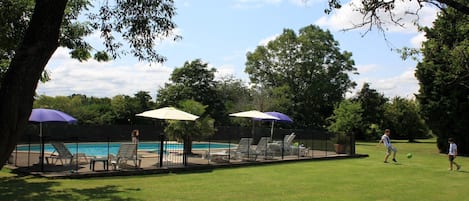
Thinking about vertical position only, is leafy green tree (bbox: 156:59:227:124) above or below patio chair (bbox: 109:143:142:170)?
above

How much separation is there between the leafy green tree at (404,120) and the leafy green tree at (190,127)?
1308 inches

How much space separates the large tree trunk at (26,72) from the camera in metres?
3.96

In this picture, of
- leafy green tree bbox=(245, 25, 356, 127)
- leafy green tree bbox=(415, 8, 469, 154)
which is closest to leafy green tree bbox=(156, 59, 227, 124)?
leafy green tree bbox=(245, 25, 356, 127)

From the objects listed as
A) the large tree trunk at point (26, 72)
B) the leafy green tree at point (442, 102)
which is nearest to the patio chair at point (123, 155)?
the large tree trunk at point (26, 72)

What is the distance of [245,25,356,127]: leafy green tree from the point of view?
2240 inches

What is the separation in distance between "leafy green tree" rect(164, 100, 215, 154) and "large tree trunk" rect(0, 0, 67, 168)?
51.3 ft

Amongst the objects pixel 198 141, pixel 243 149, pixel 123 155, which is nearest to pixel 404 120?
pixel 198 141

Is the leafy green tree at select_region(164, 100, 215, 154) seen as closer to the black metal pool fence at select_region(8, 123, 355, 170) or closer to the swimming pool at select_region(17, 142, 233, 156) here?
the black metal pool fence at select_region(8, 123, 355, 170)

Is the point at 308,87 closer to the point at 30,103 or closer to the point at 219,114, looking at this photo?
the point at 219,114

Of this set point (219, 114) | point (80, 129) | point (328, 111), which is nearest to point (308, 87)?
point (328, 111)

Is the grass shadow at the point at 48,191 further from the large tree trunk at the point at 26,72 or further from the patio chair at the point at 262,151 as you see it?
the patio chair at the point at 262,151

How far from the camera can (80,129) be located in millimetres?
29703

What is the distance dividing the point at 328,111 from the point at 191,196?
46702 mm

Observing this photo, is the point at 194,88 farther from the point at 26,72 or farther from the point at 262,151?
the point at 26,72
